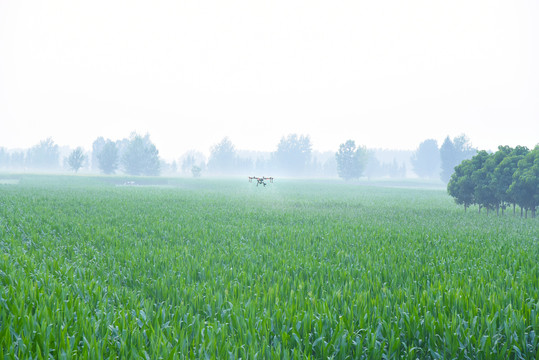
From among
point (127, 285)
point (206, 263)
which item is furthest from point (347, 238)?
point (127, 285)

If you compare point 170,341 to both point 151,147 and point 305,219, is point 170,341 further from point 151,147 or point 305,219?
point 151,147

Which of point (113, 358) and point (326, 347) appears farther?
point (326, 347)

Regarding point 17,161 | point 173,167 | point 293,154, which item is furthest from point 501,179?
point 17,161

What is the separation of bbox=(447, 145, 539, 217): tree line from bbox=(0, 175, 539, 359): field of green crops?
10.1 m

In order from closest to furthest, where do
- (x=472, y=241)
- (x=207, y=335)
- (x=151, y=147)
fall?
(x=207, y=335) < (x=472, y=241) < (x=151, y=147)

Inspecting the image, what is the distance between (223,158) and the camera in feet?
541

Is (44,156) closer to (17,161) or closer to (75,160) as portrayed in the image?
(17,161)

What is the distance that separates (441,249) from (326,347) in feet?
25.5

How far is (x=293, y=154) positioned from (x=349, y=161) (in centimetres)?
5215

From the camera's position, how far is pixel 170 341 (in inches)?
158

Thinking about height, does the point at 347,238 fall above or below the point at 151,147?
below

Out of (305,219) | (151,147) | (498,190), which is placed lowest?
(305,219)

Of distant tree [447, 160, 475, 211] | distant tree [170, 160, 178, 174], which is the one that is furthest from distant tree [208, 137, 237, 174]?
distant tree [447, 160, 475, 211]

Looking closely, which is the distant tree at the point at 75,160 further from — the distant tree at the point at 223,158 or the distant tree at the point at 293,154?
the distant tree at the point at 293,154
